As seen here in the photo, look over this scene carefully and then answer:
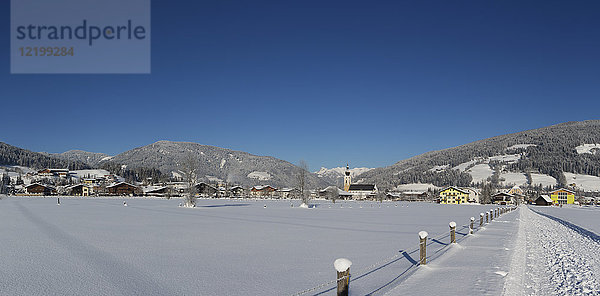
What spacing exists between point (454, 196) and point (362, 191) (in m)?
37.8

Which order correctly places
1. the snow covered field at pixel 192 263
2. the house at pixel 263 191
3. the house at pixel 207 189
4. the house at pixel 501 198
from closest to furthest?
the snow covered field at pixel 192 263, the house at pixel 207 189, the house at pixel 501 198, the house at pixel 263 191

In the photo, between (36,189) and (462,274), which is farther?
(36,189)

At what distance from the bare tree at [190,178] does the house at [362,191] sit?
106 m

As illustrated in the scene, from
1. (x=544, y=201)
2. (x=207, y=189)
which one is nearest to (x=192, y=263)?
(x=207, y=189)

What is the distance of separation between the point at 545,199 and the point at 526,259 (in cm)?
12940

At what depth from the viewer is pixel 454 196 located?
142 meters

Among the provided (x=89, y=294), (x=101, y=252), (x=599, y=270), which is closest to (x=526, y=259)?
(x=599, y=270)

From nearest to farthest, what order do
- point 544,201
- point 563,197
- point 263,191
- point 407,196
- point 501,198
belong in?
point 544,201, point 563,197, point 501,198, point 263,191, point 407,196

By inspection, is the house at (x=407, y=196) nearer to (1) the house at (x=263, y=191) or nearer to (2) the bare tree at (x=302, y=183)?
(1) the house at (x=263, y=191)

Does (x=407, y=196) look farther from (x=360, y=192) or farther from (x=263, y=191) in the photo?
(x=263, y=191)

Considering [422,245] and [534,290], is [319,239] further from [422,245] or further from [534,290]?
[534,290]

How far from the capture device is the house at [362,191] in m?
160

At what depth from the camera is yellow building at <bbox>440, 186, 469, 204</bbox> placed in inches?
5512

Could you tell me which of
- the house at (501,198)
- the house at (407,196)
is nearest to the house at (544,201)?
the house at (501,198)
